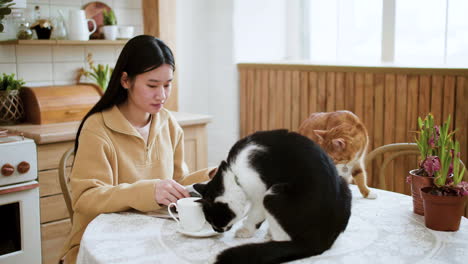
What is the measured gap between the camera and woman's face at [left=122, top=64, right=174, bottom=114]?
1689 millimetres

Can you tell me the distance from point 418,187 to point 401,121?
4.34ft

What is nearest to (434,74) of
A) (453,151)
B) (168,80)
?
(453,151)

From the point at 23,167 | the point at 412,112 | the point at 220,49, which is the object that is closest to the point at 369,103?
the point at 412,112

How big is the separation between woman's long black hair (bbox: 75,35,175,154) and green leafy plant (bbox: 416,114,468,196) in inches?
32.8

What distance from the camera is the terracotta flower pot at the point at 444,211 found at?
1302 mm

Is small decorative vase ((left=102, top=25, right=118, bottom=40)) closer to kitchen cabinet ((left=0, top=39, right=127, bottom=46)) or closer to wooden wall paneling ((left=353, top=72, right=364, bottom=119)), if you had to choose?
kitchen cabinet ((left=0, top=39, right=127, bottom=46))

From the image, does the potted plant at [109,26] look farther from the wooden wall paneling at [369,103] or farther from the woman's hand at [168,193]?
the woman's hand at [168,193]

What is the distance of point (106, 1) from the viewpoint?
325 cm

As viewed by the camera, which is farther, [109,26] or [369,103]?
[109,26]

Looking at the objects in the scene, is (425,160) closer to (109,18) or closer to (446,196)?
(446,196)

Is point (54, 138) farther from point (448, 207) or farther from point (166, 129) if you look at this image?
point (448, 207)

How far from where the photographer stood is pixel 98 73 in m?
3.14

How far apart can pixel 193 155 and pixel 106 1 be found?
1.11 m

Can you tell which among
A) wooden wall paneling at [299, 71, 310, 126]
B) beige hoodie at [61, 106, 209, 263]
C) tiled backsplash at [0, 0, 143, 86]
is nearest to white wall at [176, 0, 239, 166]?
tiled backsplash at [0, 0, 143, 86]
